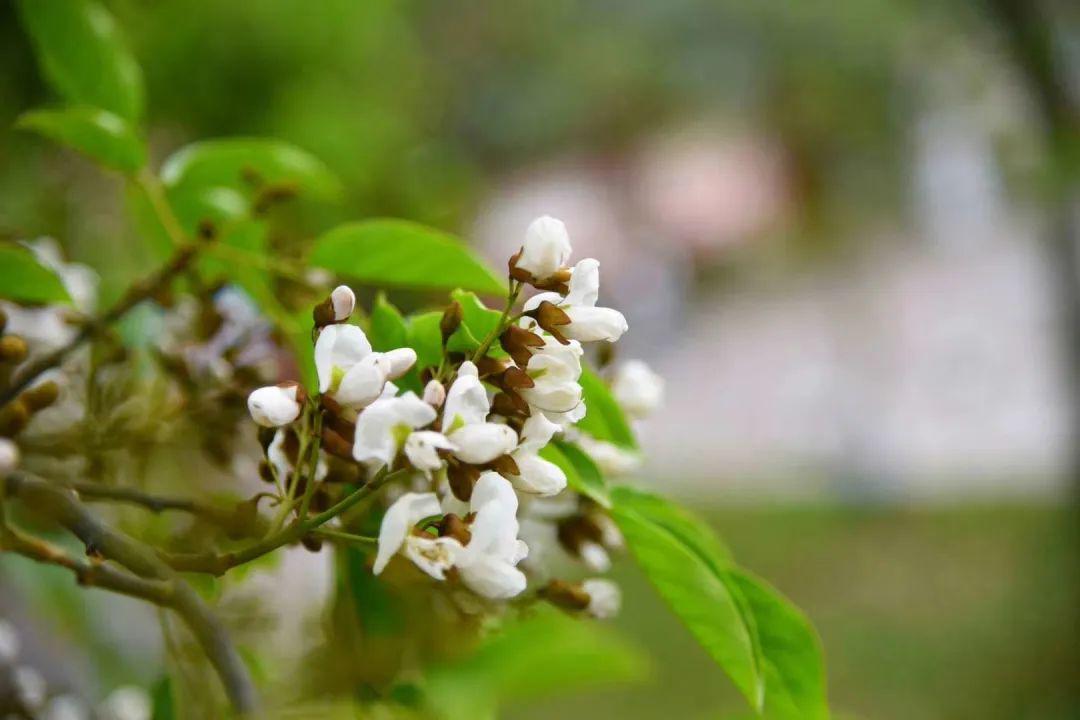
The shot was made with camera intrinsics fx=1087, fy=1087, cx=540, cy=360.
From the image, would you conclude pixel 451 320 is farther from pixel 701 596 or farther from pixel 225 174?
pixel 225 174

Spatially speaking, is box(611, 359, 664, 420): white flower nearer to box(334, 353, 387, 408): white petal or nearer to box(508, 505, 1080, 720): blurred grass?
box(334, 353, 387, 408): white petal

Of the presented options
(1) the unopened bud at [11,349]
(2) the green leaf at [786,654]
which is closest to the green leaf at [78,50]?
(1) the unopened bud at [11,349]

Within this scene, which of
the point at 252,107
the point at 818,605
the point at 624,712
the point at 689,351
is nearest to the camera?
the point at 252,107

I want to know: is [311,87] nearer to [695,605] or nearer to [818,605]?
[695,605]

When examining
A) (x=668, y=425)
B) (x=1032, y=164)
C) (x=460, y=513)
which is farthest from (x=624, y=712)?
(x=668, y=425)

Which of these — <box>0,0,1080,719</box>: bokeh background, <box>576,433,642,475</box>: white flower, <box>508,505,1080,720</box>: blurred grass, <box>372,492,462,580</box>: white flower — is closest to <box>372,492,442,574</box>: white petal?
<box>372,492,462,580</box>: white flower
